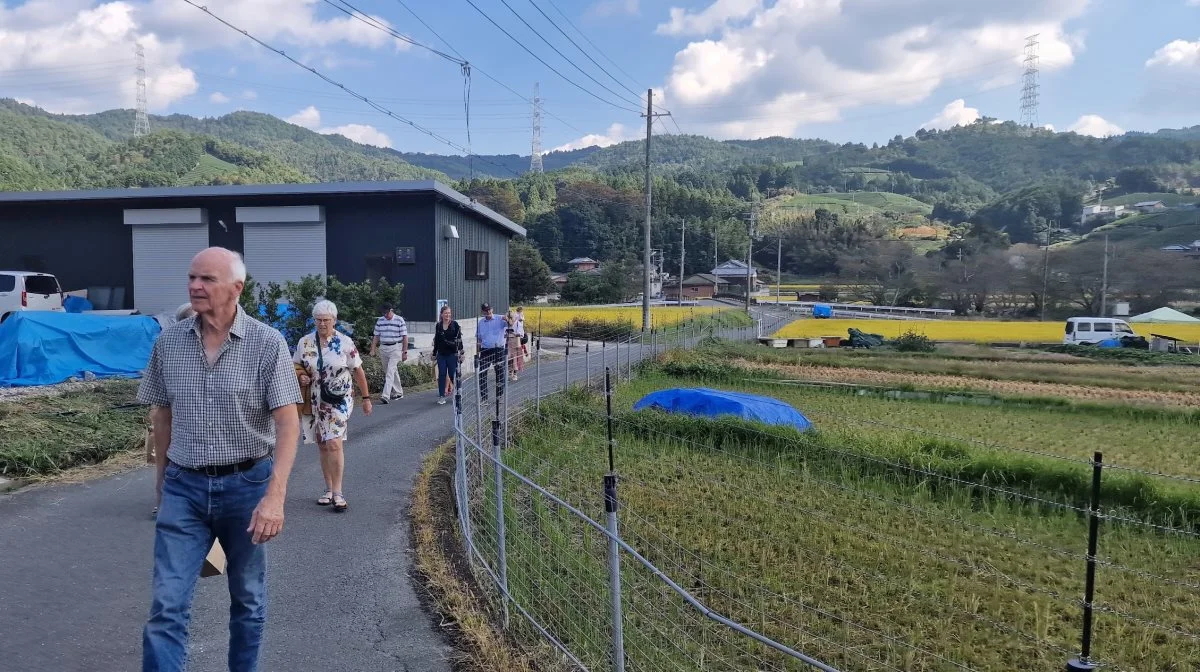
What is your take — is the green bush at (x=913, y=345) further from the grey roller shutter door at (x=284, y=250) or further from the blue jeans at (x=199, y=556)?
the blue jeans at (x=199, y=556)

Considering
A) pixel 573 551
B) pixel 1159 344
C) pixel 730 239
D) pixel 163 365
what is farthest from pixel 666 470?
pixel 730 239

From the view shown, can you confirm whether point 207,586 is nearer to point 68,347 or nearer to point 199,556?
point 199,556

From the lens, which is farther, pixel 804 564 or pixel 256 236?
pixel 256 236

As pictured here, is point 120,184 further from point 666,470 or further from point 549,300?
point 666,470

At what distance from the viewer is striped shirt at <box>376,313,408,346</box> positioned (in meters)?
12.4

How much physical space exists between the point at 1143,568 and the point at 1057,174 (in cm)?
19892

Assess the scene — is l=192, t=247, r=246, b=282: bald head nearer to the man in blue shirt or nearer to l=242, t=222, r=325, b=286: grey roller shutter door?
the man in blue shirt

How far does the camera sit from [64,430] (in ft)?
27.1

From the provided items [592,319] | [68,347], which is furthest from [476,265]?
[592,319]

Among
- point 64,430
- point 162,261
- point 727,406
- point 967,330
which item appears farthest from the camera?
point 967,330

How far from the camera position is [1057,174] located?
175 m

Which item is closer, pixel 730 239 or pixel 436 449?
pixel 436 449

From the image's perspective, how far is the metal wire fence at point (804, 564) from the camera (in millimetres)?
4215

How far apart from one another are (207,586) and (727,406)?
23.8 ft
